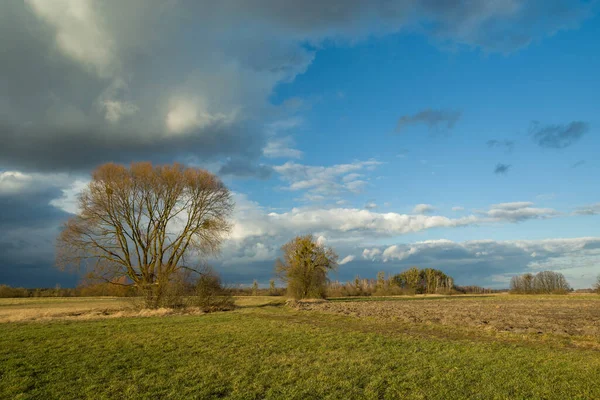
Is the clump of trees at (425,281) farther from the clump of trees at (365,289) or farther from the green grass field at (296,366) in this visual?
the green grass field at (296,366)

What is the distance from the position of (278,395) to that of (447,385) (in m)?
3.75

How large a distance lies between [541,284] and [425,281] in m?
30.3

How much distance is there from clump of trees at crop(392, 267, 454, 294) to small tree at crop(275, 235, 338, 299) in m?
58.2

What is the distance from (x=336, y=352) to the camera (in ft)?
39.6

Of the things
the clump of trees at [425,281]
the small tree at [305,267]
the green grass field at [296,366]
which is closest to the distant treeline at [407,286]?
the clump of trees at [425,281]

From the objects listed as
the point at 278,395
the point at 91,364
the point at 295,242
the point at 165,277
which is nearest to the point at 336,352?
the point at 278,395

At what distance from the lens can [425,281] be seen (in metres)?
113

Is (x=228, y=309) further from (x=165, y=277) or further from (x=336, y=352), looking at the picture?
(x=336, y=352)

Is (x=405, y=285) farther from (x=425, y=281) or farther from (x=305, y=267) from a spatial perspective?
(x=305, y=267)

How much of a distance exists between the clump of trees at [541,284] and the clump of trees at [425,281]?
1727 cm

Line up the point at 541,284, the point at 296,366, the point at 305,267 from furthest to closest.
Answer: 1. the point at 541,284
2. the point at 305,267
3. the point at 296,366

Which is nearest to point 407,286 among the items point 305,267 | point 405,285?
point 405,285

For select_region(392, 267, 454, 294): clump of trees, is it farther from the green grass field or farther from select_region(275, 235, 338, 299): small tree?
the green grass field

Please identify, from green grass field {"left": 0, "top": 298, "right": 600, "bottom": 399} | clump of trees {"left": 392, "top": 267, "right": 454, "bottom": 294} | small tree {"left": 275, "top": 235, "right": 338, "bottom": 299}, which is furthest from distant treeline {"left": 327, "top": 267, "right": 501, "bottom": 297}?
green grass field {"left": 0, "top": 298, "right": 600, "bottom": 399}
